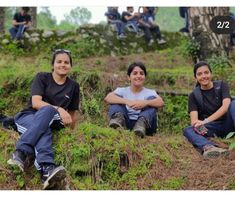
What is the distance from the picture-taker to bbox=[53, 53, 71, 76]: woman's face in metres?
5.68

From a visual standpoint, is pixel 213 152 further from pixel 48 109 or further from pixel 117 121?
pixel 48 109

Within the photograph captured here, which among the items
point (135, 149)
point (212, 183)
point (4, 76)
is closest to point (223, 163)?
point (212, 183)

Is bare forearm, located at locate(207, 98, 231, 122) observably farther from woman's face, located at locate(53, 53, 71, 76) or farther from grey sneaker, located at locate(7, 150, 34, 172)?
grey sneaker, located at locate(7, 150, 34, 172)

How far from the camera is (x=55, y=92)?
569 centimetres

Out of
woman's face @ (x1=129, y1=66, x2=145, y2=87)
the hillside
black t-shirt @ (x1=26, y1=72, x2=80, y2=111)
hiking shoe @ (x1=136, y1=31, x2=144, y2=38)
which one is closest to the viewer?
the hillside

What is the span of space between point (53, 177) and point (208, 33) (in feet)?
18.4

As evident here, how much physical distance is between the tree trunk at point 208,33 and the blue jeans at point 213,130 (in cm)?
352

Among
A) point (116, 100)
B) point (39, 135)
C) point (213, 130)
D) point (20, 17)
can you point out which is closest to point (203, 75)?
point (213, 130)

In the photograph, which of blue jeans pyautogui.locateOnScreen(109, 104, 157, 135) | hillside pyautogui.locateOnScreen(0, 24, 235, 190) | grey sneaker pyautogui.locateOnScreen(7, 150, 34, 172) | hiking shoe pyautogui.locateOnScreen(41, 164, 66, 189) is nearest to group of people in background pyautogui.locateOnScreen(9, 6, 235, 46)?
hillside pyautogui.locateOnScreen(0, 24, 235, 190)

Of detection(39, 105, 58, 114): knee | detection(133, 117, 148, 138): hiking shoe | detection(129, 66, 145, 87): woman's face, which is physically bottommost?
detection(133, 117, 148, 138): hiking shoe

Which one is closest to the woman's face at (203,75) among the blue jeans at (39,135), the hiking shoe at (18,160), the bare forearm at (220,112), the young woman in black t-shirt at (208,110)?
the young woman in black t-shirt at (208,110)

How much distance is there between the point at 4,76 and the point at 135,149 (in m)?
3.77

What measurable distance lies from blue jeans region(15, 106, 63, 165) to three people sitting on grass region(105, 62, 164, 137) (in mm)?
892

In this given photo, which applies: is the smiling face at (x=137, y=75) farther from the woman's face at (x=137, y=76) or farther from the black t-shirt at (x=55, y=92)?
the black t-shirt at (x=55, y=92)
